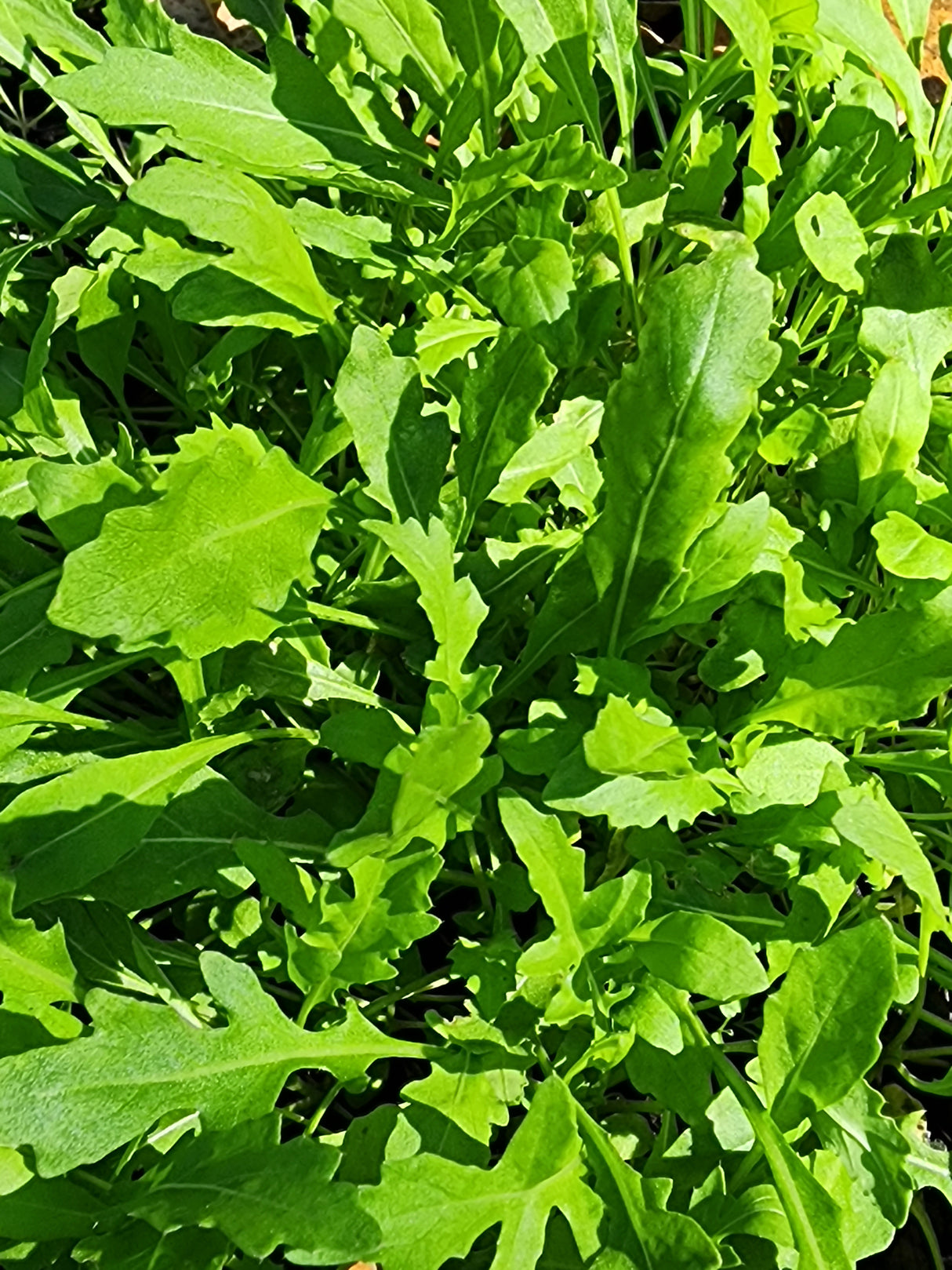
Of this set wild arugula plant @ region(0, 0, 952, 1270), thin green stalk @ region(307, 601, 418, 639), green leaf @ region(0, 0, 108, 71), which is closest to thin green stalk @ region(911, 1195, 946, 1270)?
wild arugula plant @ region(0, 0, 952, 1270)

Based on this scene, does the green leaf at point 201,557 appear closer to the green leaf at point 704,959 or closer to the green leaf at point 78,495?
the green leaf at point 78,495

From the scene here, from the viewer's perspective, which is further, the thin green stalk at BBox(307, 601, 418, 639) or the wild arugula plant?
the thin green stalk at BBox(307, 601, 418, 639)

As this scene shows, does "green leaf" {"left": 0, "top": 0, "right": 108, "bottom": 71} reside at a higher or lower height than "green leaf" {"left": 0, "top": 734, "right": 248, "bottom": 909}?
higher

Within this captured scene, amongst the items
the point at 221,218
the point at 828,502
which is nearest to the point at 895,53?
the point at 828,502

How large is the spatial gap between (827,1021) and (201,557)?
0.52m

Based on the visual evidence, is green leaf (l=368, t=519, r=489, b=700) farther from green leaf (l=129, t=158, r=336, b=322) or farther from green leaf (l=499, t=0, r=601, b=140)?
green leaf (l=499, t=0, r=601, b=140)

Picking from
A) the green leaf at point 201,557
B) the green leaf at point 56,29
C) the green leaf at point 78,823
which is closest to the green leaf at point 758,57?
the green leaf at point 201,557

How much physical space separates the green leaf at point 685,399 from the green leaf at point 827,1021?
0.97ft

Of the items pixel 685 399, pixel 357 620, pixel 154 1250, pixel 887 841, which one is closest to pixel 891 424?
pixel 685 399

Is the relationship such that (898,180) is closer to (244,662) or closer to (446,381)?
(446,381)

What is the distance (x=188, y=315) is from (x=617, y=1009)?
616mm

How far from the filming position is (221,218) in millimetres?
922

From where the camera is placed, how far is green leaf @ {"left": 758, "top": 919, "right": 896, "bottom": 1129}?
821 mm

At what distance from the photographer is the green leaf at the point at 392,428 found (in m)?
0.91
